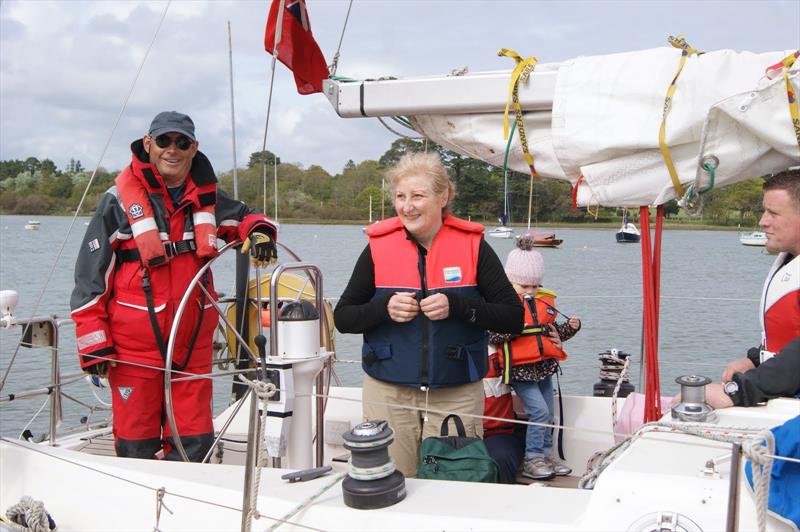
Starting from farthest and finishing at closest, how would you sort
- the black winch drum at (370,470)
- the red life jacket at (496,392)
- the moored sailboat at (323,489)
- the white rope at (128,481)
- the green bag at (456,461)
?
the red life jacket at (496,392) → the green bag at (456,461) → the white rope at (128,481) → the black winch drum at (370,470) → the moored sailboat at (323,489)

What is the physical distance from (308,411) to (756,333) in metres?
9.29

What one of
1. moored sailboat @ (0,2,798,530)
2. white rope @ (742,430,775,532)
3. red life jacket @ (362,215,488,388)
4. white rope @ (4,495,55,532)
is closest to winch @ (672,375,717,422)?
moored sailboat @ (0,2,798,530)

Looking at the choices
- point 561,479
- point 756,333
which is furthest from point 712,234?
point 561,479

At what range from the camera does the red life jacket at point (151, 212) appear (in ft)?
9.29

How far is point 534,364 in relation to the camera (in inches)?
130

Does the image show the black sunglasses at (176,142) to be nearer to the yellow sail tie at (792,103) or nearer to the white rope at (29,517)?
the white rope at (29,517)

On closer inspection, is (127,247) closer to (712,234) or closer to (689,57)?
(689,57)

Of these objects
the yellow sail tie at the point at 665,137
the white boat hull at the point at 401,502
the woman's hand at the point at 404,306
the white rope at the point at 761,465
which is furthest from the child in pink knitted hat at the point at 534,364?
the white rope at the point at 761,465

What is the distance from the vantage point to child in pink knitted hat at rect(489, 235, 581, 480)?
323 centimetres

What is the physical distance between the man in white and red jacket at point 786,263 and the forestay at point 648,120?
0.10 meters

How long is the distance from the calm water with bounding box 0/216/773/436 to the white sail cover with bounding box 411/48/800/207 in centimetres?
165

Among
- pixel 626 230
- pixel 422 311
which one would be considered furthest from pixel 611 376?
pixel 422 311

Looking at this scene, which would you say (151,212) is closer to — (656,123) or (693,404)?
(656,123)

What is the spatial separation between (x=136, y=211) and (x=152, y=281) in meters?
0.26
